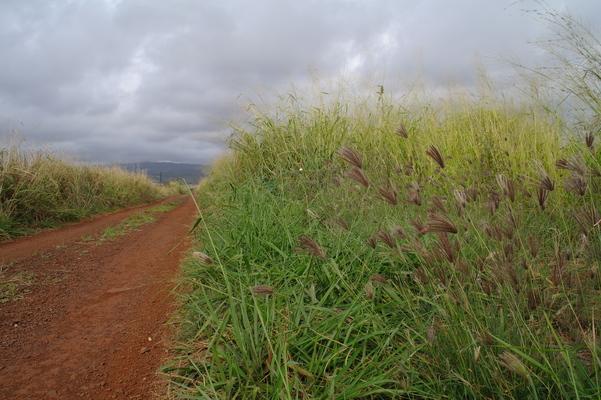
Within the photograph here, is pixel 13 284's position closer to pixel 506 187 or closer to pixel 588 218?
pixel 506 187

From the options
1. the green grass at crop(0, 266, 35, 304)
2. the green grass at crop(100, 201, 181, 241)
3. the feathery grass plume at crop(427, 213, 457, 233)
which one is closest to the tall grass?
the green grass at crop(100, 201, 181, 241)

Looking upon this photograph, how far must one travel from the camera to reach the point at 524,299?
55.6 inches

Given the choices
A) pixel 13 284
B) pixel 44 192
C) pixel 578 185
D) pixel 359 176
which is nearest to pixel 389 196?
pixel 359 176

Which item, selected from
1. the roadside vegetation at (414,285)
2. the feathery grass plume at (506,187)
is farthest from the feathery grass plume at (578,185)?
the feathery grass plume at (506,187)

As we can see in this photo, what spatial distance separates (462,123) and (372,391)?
14.6ft

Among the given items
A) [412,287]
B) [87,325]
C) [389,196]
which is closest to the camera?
[389,196]

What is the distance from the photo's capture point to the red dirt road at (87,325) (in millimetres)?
1871

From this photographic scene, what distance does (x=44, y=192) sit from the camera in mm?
7418

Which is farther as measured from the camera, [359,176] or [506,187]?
[359,176]

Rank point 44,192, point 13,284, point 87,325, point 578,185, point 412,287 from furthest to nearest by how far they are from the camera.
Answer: point 44,192 → point 13,284 → point 87,325 → point 412,287 → point 578,185

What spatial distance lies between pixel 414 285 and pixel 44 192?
782 centimetres

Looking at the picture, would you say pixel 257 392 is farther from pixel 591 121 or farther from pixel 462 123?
pixel 462 123

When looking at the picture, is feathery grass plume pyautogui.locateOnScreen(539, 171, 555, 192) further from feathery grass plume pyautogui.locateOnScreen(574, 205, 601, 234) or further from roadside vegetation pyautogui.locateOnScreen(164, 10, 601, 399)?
feathery grass plume pyautogui.locateOnScreen(574, 205, 601, 234)

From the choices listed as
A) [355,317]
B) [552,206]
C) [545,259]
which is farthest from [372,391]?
[552,206]
